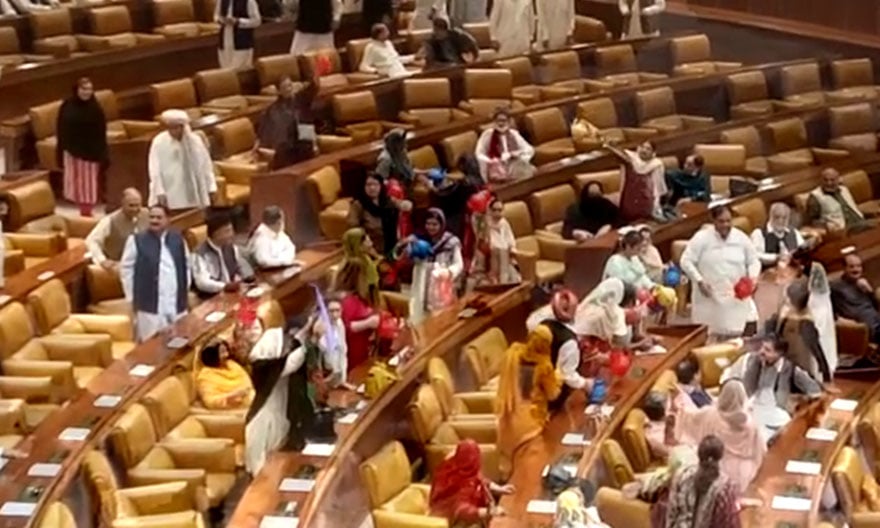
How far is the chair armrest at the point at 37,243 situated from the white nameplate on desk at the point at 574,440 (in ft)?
10.5

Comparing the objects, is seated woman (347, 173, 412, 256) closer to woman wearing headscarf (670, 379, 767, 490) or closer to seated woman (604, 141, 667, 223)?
seated woman (604, 141, 667, 223)

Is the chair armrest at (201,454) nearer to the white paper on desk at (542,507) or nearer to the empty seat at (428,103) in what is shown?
the white paper on desk at (542,507)

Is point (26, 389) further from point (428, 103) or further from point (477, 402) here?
point (428, 103)

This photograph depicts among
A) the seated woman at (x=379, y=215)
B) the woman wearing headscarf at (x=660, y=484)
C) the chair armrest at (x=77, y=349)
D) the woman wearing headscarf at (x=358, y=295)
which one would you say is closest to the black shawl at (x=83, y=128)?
the seated woman at (x=379, y=215)

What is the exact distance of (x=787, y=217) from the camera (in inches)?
402

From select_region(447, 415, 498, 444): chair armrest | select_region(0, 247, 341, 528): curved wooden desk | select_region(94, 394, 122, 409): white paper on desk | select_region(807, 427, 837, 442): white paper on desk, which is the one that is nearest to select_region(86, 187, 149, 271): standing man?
select_region(0, 247, 341, 528): curved wooden desk

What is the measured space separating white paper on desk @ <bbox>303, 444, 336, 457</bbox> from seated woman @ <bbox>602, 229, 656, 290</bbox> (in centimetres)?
228

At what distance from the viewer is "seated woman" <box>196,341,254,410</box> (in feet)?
26.3

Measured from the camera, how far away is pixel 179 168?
32.1ft

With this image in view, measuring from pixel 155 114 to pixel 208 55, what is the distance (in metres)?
1.42

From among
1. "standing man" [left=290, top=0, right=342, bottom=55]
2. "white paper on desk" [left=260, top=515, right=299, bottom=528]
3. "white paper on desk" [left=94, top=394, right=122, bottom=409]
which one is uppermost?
"standing man" [left=290, top=0, right=342, bottom=55]

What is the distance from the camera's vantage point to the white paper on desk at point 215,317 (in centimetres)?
843

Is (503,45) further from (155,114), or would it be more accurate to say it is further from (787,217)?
(787,217)

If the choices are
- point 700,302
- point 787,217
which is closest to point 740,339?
point 700,302
